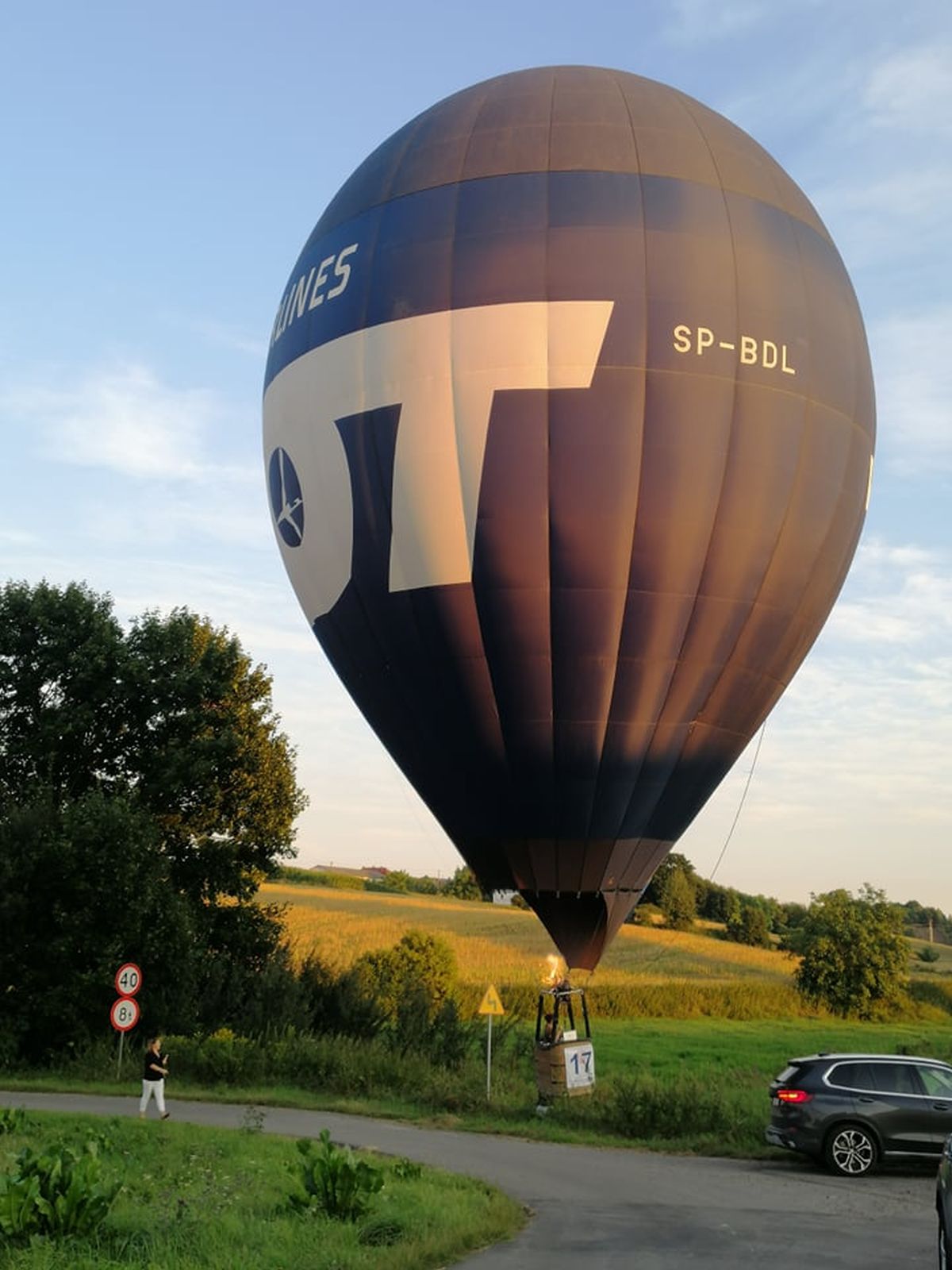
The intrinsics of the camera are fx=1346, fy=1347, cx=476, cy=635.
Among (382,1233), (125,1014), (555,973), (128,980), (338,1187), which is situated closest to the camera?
(382,1233)

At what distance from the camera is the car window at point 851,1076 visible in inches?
644

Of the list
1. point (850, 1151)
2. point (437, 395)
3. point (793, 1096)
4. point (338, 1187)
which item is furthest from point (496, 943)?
point (338, 1187)

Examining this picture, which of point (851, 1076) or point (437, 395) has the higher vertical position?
point (437, 395)

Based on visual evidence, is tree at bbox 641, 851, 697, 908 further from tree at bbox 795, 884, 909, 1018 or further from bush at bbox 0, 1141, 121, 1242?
bush at bbox 0, 1141, 121, 1242

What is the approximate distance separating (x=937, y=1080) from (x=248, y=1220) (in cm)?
921

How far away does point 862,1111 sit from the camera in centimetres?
1609

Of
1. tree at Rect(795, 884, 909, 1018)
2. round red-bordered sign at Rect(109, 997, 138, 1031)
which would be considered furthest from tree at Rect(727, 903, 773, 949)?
round red-bordered sign at Rect(109, 997, 138, 1031)

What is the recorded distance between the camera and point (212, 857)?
35062mm

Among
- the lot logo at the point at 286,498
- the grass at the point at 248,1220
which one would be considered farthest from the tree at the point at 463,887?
the grass at the point at 248,1220

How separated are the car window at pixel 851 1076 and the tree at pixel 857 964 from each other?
146ft

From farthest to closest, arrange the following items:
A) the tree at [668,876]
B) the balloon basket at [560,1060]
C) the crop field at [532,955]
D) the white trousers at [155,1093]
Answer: the tree at [668,876] → the crop field at [532,955] → the balloon basket at [560,1060] → the white trousers at [155,1093]

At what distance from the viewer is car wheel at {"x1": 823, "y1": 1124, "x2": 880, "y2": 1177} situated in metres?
16.1

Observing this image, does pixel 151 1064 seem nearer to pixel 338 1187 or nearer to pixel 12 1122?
pixel 12 1122

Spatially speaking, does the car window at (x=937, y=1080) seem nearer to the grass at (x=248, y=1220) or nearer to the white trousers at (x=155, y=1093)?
the grass at (x=248, y=1220)
